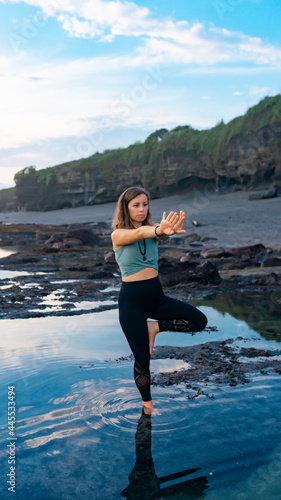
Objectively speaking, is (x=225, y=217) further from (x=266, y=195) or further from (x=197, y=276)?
(x=197, y=276)

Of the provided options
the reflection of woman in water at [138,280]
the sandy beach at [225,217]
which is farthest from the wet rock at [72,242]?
the reflection of woman in water at [138,280]

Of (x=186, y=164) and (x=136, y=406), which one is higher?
(x=186, y=164)

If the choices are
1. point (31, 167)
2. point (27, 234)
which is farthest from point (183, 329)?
point (31, 167)

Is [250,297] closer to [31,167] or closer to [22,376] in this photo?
[22,376]

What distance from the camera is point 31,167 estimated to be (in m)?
49.6

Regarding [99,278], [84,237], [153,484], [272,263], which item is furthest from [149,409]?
[84,237]

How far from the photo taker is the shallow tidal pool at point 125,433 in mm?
2771

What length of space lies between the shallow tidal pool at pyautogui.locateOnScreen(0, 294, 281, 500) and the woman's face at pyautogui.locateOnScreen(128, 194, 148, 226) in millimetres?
1456

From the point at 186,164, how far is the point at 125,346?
3090cm

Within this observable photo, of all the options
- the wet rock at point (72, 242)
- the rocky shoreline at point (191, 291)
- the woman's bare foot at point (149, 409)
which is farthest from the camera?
the wet rock at point (72, 242)

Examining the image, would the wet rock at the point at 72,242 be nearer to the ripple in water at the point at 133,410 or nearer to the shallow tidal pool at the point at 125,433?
the shallow tidal pool at the point at 125,433

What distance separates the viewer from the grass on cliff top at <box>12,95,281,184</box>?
3011cm

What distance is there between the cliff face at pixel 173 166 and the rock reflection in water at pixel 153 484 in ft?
87.7

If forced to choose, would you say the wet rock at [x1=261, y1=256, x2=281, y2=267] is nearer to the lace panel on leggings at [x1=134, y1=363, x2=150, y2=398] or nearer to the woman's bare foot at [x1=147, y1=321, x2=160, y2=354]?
the woman's bare foot at [x1=147, y1=321, x2=160, y2=354]
